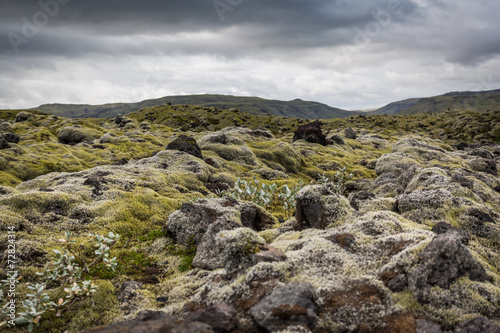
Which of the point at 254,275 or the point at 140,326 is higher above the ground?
the point at 140,326

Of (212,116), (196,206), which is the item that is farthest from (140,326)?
(212,116)

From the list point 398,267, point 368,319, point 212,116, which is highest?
point 212,116

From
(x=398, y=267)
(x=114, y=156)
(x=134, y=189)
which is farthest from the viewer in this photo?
(x=114, y=156)

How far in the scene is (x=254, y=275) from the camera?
25.2ft

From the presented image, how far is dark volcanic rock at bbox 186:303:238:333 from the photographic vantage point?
20.3 feet

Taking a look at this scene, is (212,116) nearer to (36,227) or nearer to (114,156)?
(114,156)

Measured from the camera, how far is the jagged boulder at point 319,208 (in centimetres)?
1149

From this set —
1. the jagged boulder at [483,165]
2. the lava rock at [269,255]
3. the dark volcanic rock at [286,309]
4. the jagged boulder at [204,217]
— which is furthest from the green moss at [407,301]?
the jagged boulder at [483,165]

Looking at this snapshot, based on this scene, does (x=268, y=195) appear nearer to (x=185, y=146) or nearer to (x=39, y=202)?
(x=39, y=202)

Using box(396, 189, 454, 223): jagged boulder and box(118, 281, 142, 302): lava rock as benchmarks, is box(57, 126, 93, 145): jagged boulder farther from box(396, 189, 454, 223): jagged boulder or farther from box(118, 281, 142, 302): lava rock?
box(396, 189, 454, 223): jagged boulder

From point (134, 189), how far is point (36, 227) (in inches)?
271

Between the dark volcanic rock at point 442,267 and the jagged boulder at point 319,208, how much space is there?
409 cm

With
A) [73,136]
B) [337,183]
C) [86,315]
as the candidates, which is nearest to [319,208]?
[86,315]

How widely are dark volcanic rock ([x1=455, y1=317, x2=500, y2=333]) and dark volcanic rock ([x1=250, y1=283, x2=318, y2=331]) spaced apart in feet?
9.47
